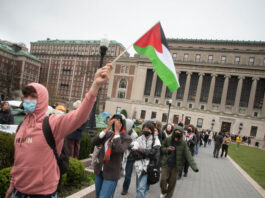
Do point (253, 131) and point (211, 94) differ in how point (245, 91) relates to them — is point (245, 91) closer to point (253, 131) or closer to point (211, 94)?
point (211, 94)

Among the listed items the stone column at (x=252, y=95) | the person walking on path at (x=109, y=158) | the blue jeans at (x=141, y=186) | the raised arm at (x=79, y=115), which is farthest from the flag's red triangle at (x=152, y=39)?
the stone column at (x=252, y=95)

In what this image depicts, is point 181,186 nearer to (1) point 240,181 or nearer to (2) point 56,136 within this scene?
(1) point 240,181

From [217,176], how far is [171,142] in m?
5.89

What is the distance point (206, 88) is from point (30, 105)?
58462 millimetres

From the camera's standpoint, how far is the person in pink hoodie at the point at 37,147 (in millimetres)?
2057

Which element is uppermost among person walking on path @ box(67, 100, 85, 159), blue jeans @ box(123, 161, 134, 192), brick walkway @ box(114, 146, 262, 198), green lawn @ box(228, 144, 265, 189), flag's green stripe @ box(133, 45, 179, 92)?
flag's green stripe @ box(133, 45, 179, 92)

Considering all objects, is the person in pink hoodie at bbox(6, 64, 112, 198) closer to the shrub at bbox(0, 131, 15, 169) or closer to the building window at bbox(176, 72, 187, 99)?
the shrub at bbox(0, 131, 15, 169)

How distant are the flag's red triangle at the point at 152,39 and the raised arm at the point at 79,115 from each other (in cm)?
255

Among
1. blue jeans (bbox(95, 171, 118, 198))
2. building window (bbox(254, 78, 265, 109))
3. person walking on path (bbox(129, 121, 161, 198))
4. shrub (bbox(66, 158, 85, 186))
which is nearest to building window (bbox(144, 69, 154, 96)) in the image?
building window (bbox(254, 78, 265, 109))

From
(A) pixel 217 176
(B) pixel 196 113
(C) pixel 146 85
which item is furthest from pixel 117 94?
(A) pixel 217 176

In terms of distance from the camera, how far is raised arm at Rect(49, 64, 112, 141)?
1939 millimetres

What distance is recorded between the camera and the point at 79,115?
195cm

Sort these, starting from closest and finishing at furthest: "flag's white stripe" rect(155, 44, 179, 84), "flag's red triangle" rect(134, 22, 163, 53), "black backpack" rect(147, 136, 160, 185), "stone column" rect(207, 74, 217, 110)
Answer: "flag's red triangle" rect(134, 22, 163, 53)
"flag's white stripe" rect(155, 44, 179, 84)
"black backpack" rect(147, 136, 160, 185)
"stone column" rect(207, 74, 217, 110)

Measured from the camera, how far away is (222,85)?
54438mm
